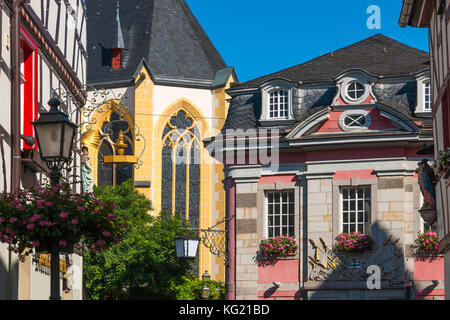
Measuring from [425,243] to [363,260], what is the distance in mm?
1558

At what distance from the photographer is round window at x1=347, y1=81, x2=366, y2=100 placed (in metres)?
27.5

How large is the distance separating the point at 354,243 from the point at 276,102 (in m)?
4.62

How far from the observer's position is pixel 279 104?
2859 cm

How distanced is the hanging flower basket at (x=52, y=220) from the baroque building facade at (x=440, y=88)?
17.3ft

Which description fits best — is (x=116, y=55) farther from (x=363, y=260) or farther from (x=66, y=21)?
(x=66, y=21)

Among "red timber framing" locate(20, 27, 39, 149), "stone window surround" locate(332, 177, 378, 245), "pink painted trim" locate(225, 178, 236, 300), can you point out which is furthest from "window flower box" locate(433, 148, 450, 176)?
"pink painted trim" locate(225, 178, 236, 300)

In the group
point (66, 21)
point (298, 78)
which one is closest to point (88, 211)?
point (66, 21)

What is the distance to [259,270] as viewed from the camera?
27.3 metres

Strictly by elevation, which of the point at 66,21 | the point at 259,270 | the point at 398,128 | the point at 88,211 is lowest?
the point at 259,270

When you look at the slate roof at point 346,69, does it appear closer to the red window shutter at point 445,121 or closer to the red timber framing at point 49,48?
the red timber framing at point 49,48

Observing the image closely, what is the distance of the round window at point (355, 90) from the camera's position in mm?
27453

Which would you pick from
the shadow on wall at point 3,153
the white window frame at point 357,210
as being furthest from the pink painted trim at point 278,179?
the shadow on wall at point 3,153

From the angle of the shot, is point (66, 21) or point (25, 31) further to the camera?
point (66, 21)

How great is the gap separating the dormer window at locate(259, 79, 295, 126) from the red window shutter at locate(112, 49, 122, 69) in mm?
25345
